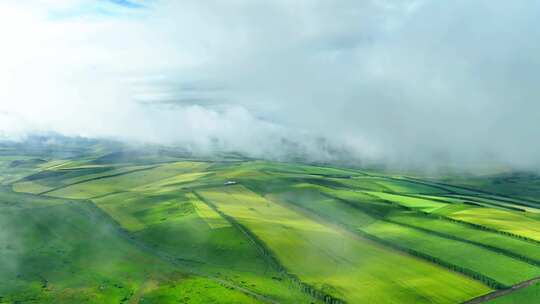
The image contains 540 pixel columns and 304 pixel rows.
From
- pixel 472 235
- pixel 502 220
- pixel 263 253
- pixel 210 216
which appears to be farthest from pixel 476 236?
pixel 210 216

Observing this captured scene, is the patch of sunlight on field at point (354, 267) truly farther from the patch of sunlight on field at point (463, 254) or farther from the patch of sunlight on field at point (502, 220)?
the patch of sunlight on field at point (502, 220)

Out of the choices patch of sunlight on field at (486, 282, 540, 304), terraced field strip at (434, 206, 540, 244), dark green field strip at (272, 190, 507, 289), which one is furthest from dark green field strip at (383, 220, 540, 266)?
patch of sunlight on field at (486, 282, 540, 304)

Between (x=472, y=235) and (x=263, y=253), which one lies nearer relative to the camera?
(x=263, y=253)

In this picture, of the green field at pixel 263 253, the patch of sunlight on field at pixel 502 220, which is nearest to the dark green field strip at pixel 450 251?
the green field at pixel 263 253

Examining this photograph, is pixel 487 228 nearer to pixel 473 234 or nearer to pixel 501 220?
pixel 473 234

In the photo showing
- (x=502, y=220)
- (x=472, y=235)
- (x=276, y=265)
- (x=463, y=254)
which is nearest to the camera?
(x=276, y=265)
